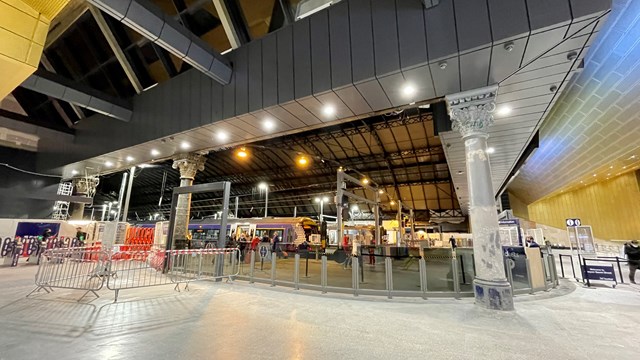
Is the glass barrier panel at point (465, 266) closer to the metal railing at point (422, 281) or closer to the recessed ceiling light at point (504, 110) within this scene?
the metal railing at point (422, 281)

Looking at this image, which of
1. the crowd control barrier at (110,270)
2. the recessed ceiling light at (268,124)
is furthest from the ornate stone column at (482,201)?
the crowd control barrier at (110,270)

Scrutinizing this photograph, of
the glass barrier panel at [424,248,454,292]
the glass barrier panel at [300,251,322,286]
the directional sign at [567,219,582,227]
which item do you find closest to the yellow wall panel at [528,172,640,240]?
the directional sign at [567,219,582,227]

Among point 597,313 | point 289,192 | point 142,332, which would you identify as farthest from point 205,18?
point 289,192

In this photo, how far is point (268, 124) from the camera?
313 inches

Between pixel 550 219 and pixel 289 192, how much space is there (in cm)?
2958

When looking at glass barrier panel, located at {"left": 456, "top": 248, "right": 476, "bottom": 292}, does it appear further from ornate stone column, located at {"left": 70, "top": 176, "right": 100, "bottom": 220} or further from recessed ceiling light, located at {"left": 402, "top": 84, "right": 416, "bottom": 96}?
ornate stone column, located at {"left": 70, "top": 176, "right": 100, "bottom": 220}

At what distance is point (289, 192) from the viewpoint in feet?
109

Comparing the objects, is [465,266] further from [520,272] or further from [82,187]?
[82,187]

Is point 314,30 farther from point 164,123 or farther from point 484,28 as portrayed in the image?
point 164,123

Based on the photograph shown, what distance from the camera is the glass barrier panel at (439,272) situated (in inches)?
277

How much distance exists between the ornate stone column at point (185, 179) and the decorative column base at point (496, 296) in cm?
997

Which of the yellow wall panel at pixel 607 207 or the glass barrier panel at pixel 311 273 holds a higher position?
the yellow wall panel at pixel 607 207

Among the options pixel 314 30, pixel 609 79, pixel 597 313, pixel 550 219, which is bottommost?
pixel 597 313

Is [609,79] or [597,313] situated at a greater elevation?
[609,79]
